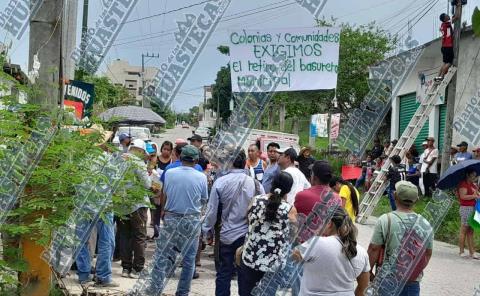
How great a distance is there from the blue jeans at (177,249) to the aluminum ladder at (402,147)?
26.2ft

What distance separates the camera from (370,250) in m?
4.89

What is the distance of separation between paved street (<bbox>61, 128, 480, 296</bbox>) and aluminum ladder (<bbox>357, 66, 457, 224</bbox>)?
2.78 m

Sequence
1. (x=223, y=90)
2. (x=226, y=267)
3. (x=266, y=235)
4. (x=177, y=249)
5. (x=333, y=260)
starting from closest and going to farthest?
(x=333, y=260), (x=266, y=235), (x=226, y=267), (x=177, y=249), (x=223, y=90)

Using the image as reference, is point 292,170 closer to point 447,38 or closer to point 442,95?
point 447,38

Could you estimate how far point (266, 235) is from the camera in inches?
217

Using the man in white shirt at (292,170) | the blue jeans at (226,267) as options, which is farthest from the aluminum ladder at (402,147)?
→ the blue jeans at (226,267)

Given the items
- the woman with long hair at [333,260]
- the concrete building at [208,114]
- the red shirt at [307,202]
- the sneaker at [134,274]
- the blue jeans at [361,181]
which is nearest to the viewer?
the woman with long hair at [333,260]

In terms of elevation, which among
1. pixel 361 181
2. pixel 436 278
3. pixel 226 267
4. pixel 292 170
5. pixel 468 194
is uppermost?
pixel 292 170

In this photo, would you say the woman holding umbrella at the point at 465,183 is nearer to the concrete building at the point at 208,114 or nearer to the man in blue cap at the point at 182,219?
the man in blue cap at the point at 182,219

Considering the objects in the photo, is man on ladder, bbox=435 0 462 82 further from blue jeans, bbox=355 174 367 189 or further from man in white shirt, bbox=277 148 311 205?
man in white shirt, bbox=277 148 311 205

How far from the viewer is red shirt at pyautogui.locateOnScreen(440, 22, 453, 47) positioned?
45.1 feet

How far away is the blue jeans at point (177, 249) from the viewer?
665cm

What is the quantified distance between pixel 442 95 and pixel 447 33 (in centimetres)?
336

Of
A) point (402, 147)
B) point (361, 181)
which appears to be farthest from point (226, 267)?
point (361, 181)
